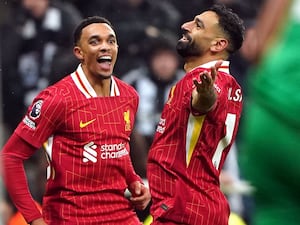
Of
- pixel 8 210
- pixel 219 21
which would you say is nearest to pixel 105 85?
pixel 219 21

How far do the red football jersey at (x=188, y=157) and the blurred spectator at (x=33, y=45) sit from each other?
3.89 metres

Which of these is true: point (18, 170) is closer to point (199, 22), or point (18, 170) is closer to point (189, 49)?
point (189, 49)

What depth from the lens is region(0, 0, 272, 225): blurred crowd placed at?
1038 cm

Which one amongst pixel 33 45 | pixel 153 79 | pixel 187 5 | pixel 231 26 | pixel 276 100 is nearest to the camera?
pixel 276 100

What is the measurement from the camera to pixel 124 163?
269 inches

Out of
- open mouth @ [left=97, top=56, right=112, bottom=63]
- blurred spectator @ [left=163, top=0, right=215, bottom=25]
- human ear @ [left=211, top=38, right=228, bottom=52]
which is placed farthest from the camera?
blurred spectator @ [left=163, top=0, right=215, bottom=25]

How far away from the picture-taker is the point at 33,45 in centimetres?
1074

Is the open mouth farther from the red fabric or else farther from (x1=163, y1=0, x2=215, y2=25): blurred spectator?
(x1=163, y1=0, x2=215, y2=25): blurred spectator

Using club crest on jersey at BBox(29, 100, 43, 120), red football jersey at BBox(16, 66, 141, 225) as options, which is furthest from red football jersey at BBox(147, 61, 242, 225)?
club crest on jersey at BBox(29, 100, 43, 120)

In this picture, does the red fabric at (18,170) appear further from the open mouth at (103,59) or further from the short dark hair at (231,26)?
the short dark hair at (231,26)

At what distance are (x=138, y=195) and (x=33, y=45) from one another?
3979 millimetres

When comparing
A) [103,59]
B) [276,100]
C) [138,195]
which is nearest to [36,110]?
[103,59]

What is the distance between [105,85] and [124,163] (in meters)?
0.51

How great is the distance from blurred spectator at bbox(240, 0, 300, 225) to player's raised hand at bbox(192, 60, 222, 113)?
284 cm
